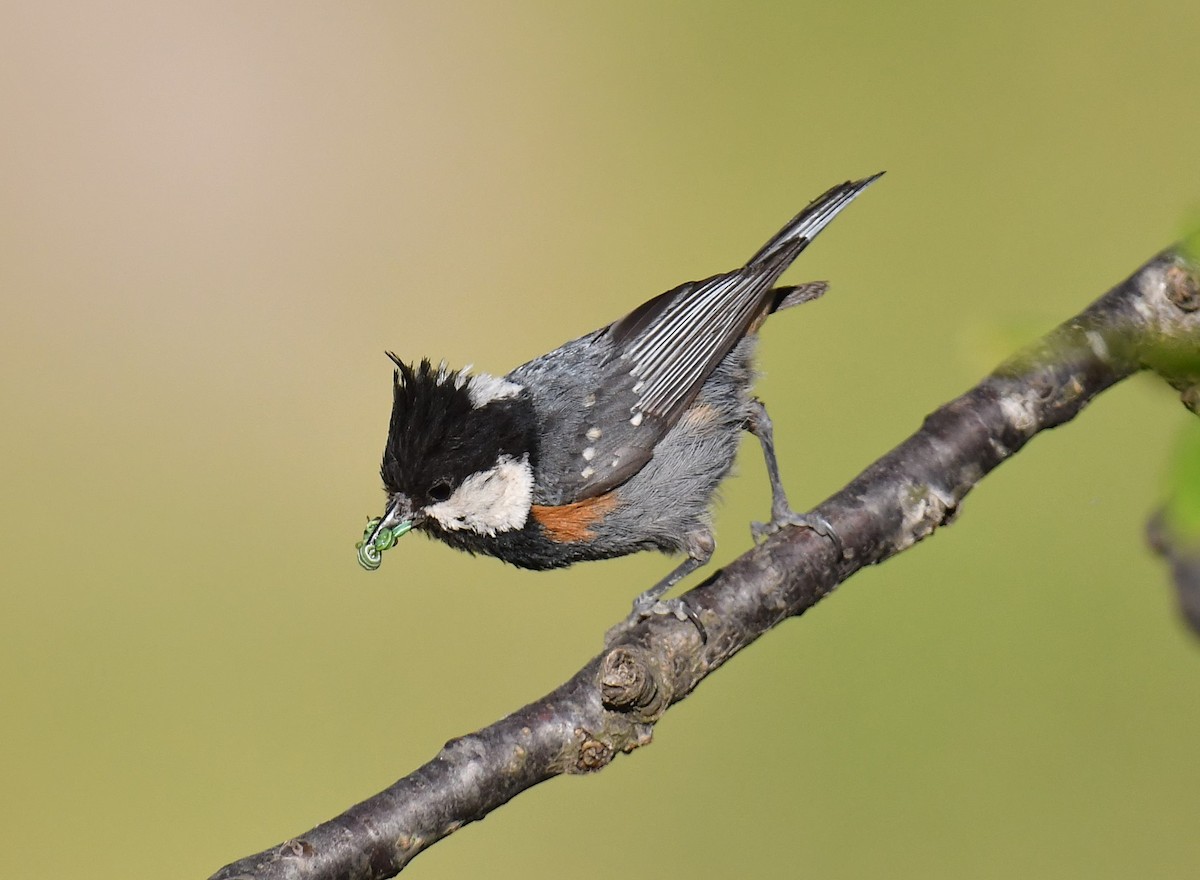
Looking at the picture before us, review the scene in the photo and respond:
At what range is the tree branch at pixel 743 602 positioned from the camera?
6.07 ft

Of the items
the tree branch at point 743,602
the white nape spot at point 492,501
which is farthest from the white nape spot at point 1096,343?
the white nape spot at point 492,501

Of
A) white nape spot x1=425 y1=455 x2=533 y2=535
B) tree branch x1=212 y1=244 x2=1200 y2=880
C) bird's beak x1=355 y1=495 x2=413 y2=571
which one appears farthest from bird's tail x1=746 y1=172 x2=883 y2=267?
bird's beak x1=355 y1=495 x2=413 y2=571

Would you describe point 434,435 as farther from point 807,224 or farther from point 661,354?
point 807,224

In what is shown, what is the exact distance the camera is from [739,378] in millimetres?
3082

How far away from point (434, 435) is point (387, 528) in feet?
0.92

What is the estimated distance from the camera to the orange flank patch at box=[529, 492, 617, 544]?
8.82 feet

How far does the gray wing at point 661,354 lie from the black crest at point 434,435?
0.82ft

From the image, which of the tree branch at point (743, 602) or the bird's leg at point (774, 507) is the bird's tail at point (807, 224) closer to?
Answer: the bird's leg at point (774, 507)

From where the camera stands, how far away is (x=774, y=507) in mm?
2863

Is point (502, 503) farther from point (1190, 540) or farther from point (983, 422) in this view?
point (1190, 540)

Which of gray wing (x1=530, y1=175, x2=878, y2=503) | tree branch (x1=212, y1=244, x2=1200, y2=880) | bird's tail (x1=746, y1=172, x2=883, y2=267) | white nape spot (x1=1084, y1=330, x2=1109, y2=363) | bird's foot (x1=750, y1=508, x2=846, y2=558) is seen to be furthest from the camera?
bird's tail (x1=746, y1=172, x2=883, y2=267)

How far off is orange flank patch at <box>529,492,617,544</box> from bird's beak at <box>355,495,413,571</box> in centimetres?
32

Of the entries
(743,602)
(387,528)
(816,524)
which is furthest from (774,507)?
(387,528)

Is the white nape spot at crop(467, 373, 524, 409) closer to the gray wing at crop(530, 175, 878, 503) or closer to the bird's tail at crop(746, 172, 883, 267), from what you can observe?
the gray wing at crop(530, 175, 878, 503)
